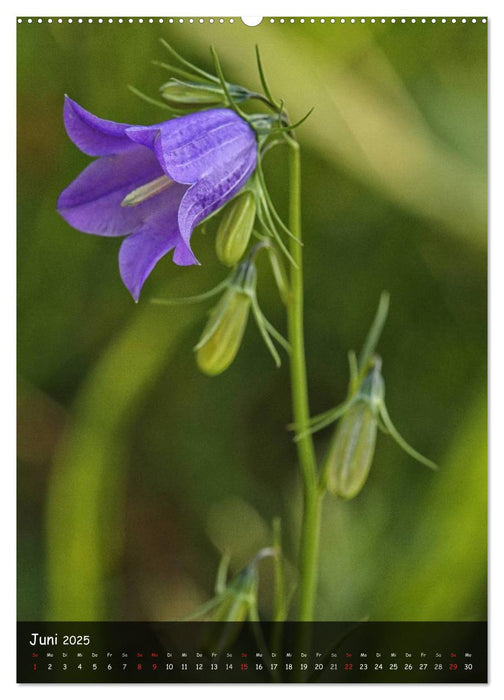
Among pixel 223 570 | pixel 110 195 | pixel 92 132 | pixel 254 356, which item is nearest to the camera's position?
pixel 92 132

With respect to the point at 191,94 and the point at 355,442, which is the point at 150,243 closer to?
the point at 191,94

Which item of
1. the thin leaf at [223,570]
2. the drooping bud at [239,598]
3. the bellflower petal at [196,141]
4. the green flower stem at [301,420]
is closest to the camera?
the bellflower petal at [196,141]

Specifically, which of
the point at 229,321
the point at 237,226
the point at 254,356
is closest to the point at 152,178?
the point at 237,226

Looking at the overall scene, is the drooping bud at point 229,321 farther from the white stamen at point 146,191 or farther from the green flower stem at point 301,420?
the white stamen at point 146,191

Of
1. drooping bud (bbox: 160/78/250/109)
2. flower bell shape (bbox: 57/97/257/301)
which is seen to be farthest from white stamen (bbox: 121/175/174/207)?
drooping bud (bbox: 160/78/250/109)

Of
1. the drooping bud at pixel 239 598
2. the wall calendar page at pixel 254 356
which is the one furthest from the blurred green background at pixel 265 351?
the drooping bud at pixel 239 598

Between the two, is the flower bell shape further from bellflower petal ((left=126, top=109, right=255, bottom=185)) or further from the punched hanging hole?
the punched hanging hole

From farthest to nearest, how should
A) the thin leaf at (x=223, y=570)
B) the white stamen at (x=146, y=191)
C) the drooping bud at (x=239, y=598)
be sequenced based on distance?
the thin leaf at (x=223, y=570)
the drooping bud at (x=239, y=598)
the white stamen at (x=146, y=191)
